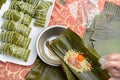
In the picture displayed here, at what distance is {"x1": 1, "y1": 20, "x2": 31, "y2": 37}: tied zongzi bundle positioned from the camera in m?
1.21

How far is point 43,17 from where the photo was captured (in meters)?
1.25

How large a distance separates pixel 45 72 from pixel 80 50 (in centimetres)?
19

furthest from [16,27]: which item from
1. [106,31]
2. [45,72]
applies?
[106,31]

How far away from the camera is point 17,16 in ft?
4.06

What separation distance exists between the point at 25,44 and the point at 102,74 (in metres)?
0.37

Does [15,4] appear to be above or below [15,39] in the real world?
above

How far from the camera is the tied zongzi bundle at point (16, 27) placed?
121 centimetres

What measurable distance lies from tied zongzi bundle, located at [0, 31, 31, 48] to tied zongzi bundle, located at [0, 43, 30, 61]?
2 cm

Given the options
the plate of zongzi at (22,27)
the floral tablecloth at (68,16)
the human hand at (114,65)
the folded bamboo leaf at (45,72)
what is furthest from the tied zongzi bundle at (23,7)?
the human hand at (114,65)

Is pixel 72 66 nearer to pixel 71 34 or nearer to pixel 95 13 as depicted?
pixel 71 34

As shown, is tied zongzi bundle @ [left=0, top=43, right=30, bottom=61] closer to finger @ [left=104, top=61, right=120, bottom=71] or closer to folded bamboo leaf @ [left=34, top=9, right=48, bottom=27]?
folded bamboo leaf @ [left=34, top=9, right=48, bottom=27]

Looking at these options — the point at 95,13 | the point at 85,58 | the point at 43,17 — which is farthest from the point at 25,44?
the point at 95,13

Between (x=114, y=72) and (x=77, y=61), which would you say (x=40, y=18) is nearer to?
(x=77, y=61)

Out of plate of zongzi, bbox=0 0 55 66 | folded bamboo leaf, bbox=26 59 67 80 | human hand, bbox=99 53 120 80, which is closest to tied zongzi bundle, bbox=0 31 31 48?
plate of zongzi, bbox=0 0 55 66
